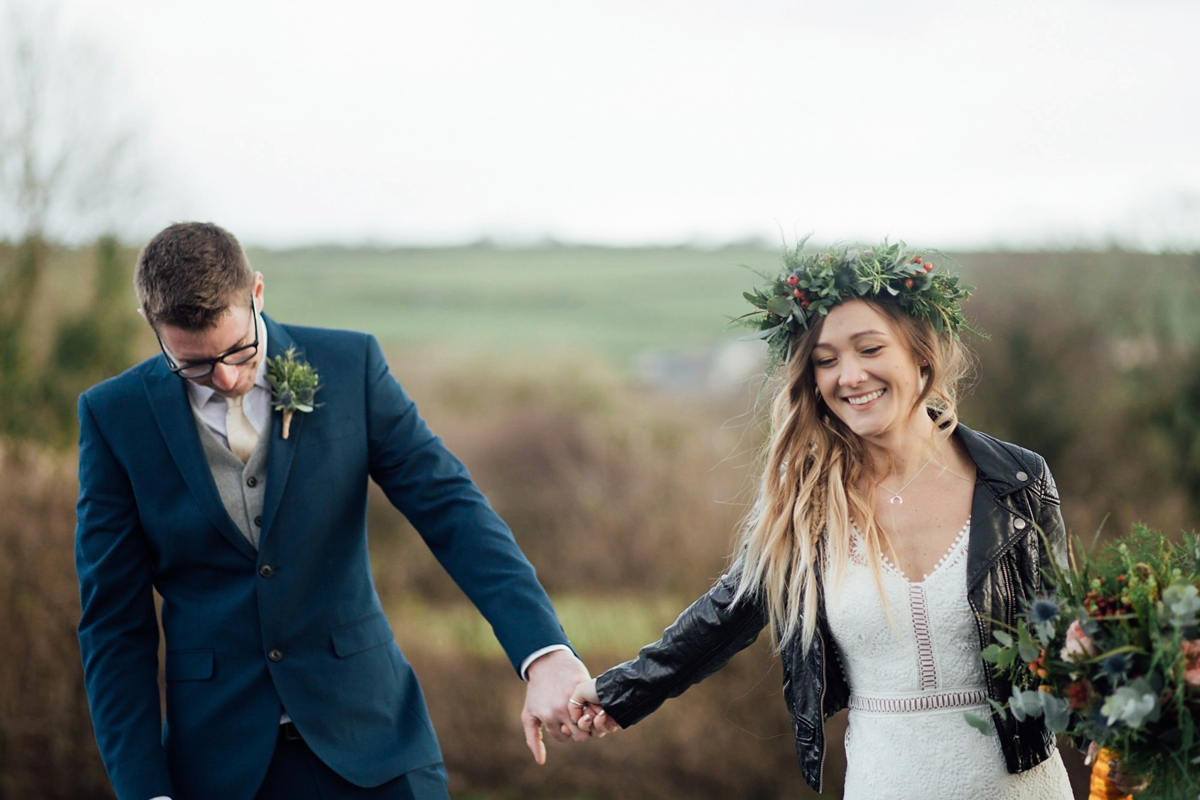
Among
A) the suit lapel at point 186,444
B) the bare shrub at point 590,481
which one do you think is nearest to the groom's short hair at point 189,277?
the suit lapel at point 186,444

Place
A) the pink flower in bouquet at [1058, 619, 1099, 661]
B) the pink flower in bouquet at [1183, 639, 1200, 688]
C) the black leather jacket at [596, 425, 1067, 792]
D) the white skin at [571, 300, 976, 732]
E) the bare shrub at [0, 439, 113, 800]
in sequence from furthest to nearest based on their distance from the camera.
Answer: the bare shrub at [0, 439, 113, 800] → the white skin at [571, 300, 976, 732] → the black leather jacket at [596, 425, 1067, 792] → the pink flower in bouquet at [1058, 619, 1099, 661] → the pink flower in bouquet at [1183, 639, 1200, 688]

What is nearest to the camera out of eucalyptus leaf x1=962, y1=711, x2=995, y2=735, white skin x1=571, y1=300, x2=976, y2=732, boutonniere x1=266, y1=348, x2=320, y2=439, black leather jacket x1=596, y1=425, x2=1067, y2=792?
eucalyptus leaf x1=962, y1=711, x2=995, y2=735

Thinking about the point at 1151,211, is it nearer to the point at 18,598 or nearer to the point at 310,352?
the point at 310,352

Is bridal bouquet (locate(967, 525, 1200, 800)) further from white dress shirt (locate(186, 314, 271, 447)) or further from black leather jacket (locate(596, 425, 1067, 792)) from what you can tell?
white dress shirt (locate(186, 314, 271, 447))

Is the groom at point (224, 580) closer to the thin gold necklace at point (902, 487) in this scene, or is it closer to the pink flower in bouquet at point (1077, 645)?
the thin gold necklace at point (902, 487)

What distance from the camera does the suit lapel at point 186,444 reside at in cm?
268

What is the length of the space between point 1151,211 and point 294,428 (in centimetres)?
959

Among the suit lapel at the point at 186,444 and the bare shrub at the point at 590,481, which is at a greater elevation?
the suit lapel at the point at 186,444

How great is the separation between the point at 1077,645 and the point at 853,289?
1.05 metres

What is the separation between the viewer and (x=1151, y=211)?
990 cm

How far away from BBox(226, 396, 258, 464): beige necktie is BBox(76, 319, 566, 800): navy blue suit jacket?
0.08 metres

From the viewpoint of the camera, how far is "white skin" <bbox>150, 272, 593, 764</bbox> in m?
2.61

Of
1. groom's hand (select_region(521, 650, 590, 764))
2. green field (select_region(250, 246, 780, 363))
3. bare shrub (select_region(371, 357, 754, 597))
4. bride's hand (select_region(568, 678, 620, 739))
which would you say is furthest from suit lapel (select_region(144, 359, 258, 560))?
green field (select_region(250, 246, 780, 363))

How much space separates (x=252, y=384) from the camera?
2811mm
